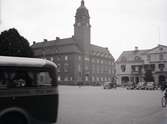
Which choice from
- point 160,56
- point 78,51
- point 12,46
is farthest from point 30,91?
point 78,51

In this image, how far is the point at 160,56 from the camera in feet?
241

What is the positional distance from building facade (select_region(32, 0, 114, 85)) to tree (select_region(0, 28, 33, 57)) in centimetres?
3626

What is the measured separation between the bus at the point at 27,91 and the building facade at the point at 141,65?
6351cm

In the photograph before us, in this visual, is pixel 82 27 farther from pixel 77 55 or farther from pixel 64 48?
pixel 77 55

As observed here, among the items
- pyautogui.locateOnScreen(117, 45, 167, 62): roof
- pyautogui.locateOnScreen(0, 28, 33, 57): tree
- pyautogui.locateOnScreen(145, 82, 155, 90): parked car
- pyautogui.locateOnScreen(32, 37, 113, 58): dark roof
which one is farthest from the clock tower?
pyautogui.locateOnScreen(145, 82, 155, 90): parked car

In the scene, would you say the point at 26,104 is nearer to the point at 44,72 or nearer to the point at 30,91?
the point at 30,91

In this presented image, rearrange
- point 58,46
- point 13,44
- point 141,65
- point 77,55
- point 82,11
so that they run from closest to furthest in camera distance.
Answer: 1. point 13,44
2. point 141,65
3. point 77,55
4. point 82,11
5. point 58,46

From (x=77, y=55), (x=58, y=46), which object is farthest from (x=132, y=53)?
(x=58, y=46)

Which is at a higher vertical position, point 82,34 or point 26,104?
point 82,34

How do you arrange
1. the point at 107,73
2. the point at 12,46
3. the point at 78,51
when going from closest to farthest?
1. the point at 12,46
2. the point at 78,51
3. the point at 107,73

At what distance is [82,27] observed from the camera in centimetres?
8650

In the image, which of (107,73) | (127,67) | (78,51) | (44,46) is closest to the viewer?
(127,67)

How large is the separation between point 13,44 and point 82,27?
139ft

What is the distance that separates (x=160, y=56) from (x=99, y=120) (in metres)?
65.5
